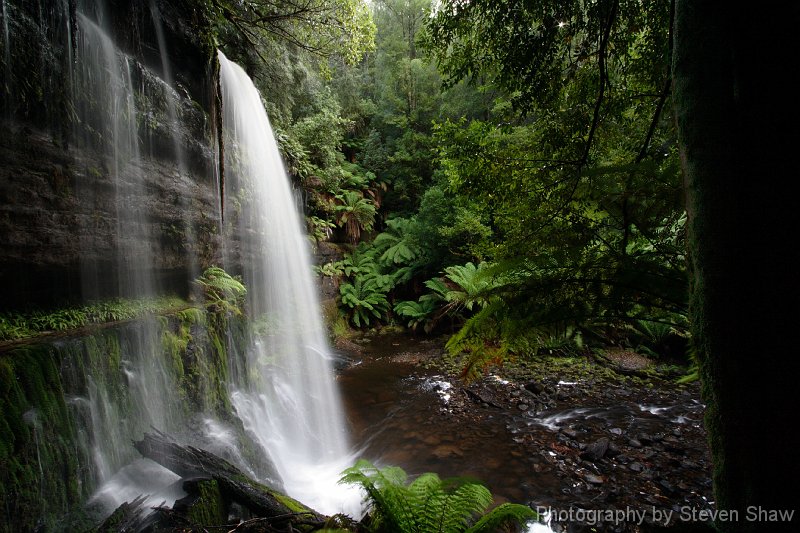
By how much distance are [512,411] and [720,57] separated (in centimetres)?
611

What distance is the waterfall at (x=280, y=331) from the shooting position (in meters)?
5.23

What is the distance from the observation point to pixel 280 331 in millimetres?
9180

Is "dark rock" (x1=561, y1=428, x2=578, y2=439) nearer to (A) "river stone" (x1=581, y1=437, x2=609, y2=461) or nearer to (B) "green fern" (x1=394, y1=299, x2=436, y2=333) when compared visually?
(A) "river stone" (x1=581, y1=437, x2=609, y2=461)

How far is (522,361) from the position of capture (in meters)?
8.33

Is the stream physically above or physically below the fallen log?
below

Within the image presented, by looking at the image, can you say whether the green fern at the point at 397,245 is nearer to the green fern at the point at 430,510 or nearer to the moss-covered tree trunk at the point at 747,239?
the green fern at the point at 430,510

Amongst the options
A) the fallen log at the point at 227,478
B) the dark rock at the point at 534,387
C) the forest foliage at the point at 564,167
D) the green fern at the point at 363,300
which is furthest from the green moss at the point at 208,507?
the green fern at the point at 363,300

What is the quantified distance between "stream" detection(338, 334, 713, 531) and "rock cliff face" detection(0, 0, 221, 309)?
14.7 ft

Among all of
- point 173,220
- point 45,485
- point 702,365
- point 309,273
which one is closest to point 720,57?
point 702,365

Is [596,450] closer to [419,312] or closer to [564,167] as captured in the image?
[564,167]

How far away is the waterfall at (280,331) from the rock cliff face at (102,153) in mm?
1470

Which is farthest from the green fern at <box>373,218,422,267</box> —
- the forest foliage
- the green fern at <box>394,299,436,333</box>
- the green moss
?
the green moss

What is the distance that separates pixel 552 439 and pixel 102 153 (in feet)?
23.9

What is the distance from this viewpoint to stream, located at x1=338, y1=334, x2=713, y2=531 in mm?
3803
